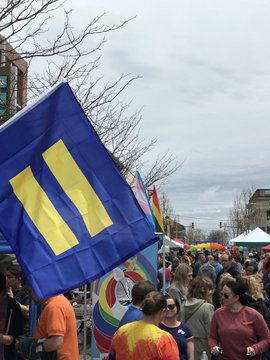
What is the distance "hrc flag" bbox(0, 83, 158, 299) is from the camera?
10.7 feet

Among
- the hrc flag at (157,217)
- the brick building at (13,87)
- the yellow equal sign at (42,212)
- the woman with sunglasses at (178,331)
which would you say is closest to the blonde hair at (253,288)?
the woman with sunglasses at (178,331)

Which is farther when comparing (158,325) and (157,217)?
(157,217)

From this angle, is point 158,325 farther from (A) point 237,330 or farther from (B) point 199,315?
(B) point 199,315

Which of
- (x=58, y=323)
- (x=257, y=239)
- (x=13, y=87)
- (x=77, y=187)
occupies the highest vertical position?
(x=13, y=87)

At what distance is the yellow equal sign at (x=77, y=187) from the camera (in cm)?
348

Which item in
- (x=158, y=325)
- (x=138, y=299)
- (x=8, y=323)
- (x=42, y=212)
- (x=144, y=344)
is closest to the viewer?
(x=42, y=212)

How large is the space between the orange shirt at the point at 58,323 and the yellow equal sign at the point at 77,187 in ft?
3.25

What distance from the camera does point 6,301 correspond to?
444 centimetres

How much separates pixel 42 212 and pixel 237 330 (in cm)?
271

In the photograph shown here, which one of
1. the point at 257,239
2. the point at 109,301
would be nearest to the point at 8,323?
the point at 109,301

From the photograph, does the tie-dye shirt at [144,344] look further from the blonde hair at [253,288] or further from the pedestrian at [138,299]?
the blonde hair at [253,288]

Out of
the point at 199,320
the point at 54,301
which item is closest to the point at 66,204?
the point at 54,301

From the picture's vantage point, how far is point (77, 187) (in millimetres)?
3514

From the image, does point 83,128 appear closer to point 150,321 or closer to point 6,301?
point 150,321
